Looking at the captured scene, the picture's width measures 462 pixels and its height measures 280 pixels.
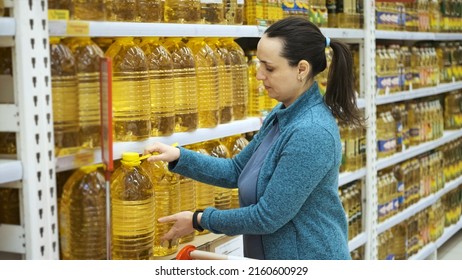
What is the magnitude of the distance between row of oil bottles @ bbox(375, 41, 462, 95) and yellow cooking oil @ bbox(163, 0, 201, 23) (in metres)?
1.85

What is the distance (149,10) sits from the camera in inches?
94.4

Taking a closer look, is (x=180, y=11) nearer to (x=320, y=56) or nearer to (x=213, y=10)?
(x=213, y=10)

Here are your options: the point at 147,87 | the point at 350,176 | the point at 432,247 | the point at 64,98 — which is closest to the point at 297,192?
the point at 147,87

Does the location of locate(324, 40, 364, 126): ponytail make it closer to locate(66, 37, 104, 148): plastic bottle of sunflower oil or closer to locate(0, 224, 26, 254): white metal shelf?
locate(66, 37, 104, 148): plastic bottle of sunflower oil

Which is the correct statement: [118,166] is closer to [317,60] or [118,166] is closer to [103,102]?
[103,102]

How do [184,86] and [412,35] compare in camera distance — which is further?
[412,35]

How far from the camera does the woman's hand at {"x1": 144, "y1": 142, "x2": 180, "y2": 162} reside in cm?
222

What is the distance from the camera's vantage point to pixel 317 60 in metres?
2.25

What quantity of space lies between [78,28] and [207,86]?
0.78 metres

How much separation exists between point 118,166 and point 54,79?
45cm
